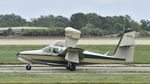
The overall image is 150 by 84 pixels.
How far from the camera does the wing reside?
28406mm

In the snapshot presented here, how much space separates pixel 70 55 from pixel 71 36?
3.91 ft

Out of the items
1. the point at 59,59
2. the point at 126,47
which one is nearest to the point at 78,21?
the point at 126,47

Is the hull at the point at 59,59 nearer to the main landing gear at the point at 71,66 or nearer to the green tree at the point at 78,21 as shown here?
the main landing gear at the point at 71,66

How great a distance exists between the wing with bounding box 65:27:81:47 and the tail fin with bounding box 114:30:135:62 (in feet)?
8.77

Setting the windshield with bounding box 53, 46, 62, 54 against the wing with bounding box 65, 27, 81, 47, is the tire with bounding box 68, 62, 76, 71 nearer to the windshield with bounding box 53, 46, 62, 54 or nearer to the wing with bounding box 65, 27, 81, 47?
the windshield with bounding box 53, 46, 62, 54

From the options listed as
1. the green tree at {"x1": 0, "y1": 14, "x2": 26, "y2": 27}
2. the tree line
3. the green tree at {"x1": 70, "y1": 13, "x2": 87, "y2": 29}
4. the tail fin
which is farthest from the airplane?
the green tree at {"x1": 0, "y1": 14, "x2": 26, "y2": 27}

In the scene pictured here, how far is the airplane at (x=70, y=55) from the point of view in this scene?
2891cm

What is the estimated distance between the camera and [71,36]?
2858 cm

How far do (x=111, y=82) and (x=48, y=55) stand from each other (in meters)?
9.04

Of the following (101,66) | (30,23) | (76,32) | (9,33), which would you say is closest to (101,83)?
(76,32)

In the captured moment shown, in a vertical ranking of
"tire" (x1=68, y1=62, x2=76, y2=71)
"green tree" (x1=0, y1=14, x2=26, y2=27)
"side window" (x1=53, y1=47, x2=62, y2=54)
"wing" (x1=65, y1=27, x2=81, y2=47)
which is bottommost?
"green tree" (x1=0, y1=14, x2=26, y2=27)

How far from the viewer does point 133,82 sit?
67.4ft

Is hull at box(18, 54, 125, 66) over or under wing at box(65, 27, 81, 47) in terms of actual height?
under

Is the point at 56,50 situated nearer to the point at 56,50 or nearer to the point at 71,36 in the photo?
the point at 56,50
